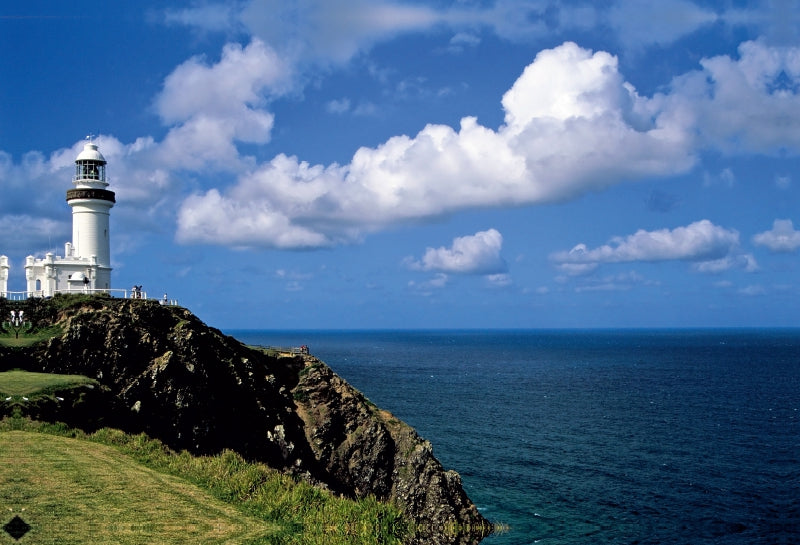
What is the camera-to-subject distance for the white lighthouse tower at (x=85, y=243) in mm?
56312

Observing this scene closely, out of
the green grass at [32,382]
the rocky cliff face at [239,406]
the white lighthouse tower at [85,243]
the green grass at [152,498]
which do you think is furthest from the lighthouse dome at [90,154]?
the green grass at [152,498]

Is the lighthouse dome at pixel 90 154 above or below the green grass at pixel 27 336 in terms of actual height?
above

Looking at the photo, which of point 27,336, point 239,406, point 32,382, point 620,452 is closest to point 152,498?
point 32,382

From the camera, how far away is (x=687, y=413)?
3433 inches

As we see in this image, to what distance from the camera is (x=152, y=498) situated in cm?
2625

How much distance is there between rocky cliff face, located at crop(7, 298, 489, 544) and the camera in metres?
43.0

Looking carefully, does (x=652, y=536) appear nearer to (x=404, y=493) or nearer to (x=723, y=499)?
(x=723, y=499)

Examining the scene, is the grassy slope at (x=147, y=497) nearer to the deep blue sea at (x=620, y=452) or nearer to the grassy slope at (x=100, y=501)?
the grassy slope at (x=100, y=501)

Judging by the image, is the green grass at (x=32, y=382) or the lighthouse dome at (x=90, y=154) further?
the lighthouse dome at (x=90, y=154)

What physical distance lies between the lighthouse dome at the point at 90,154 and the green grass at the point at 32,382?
2641 cm

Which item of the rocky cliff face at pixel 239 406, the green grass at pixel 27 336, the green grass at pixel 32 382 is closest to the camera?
the green grass at pixel 32 382

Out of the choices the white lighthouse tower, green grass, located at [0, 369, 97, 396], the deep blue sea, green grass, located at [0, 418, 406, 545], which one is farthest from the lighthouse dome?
the deep blue sea

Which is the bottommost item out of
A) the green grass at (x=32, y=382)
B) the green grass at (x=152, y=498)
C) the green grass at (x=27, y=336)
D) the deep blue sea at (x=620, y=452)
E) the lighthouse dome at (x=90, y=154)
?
the deep blue sea at (x=620, y=452)

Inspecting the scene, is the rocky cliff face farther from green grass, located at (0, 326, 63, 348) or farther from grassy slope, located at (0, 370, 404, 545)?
grassy slope, located at (0, 370, 404, 545)
